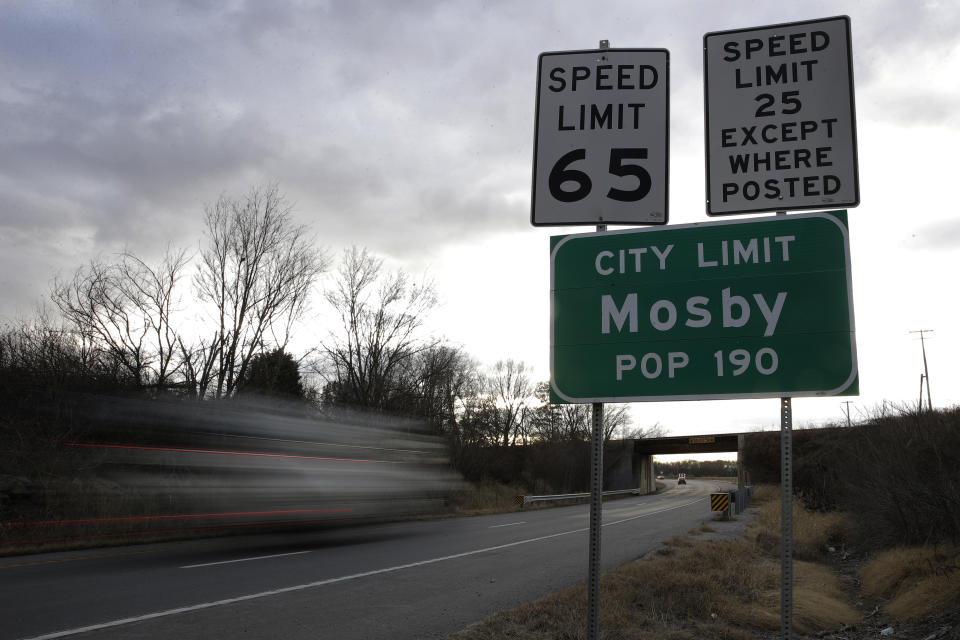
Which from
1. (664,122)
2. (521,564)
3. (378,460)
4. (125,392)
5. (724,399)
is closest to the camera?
(724,399)

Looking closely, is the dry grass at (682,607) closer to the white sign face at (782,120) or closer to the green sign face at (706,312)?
the green sign face at (706,312)

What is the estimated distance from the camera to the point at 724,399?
319cm

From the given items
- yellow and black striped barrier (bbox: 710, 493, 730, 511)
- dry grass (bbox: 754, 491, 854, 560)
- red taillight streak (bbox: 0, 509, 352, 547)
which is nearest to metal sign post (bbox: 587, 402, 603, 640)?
red taillight streak (bbox: 0, 509, 352, 547)

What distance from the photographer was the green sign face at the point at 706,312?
3156mm

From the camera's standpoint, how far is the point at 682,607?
25.6ft

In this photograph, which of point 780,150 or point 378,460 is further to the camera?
point 378,460

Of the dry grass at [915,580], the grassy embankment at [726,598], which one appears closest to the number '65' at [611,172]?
the grassy embankment at [726,598]

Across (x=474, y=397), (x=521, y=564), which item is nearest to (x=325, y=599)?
(x=521, y=564)

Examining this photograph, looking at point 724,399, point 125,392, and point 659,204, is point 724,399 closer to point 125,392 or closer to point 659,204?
point 659,204

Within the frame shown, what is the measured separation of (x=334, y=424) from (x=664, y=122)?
13.5 m

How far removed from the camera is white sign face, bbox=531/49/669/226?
11.8ft

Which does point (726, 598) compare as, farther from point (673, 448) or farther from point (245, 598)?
point (673, 448)

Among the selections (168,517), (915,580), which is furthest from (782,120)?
(168,517)

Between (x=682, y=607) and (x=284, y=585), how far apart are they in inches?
205
